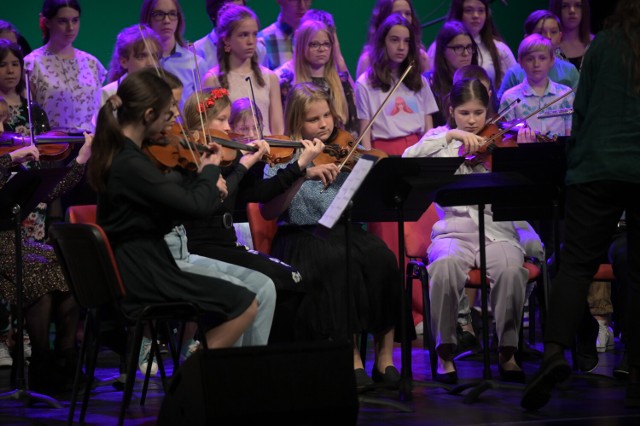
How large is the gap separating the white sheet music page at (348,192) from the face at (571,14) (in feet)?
12.1

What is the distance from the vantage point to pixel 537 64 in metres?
5.68

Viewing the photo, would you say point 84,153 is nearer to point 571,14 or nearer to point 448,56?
point 448,56

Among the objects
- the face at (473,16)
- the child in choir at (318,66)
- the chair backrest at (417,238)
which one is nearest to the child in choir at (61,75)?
the child in choir at (318,66)

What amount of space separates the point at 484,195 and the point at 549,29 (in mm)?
2838

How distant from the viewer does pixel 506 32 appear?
8.06 m

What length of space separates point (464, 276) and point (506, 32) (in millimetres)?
4213

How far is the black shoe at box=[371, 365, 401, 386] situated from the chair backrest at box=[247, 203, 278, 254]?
0.73m

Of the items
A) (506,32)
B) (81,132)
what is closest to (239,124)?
(81,132)

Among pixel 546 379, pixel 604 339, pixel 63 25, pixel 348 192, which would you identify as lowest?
pixel 604 339

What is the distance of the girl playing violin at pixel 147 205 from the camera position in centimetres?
331

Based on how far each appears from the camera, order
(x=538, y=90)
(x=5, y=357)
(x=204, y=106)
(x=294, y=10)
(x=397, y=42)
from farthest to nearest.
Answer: (x=294, y=10) < (x=397, y=42) < (x=538, y=90) < (x=5, y=357) < (x=204, y=106)

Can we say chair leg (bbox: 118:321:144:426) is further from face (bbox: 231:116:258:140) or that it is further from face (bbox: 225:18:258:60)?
face (bbox: 225:18:258:60)

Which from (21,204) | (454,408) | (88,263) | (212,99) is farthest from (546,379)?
(21,204)

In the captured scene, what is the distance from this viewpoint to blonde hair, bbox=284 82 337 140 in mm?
4312
